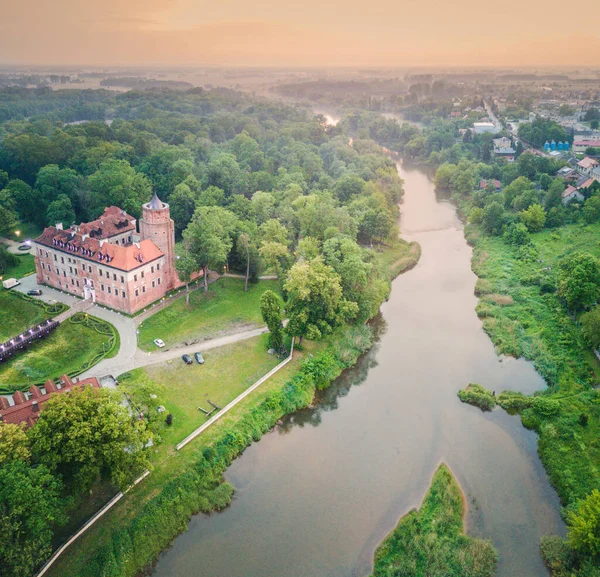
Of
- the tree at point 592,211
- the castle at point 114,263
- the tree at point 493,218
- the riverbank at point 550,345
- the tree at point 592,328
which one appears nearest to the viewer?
the riverbank at point 550,345

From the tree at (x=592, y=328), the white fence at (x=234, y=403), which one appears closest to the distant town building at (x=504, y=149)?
the tree at (x=592, y=328)

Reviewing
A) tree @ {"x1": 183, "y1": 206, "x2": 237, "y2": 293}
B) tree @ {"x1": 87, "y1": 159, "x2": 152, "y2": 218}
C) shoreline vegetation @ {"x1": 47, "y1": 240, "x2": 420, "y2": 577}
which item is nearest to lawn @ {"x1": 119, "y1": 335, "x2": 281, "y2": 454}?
shoreline vegetation @ {"x1": 47, "y1": 240, "x2": 420, "y2": 577}

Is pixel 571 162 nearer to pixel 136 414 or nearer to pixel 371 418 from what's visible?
pixel 371 418

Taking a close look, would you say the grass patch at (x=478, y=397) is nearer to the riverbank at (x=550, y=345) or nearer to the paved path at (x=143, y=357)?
the riverbank at (x=550, y=345)

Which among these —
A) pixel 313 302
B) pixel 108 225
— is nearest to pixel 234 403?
pixel 313 302

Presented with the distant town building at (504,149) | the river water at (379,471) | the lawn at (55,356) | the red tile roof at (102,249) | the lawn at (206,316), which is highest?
the red tile roof at (102,249)

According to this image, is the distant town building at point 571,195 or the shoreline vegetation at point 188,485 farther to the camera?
the distant town building at point 571,195

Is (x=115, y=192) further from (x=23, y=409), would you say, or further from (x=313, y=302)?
(x=23, y=409)
